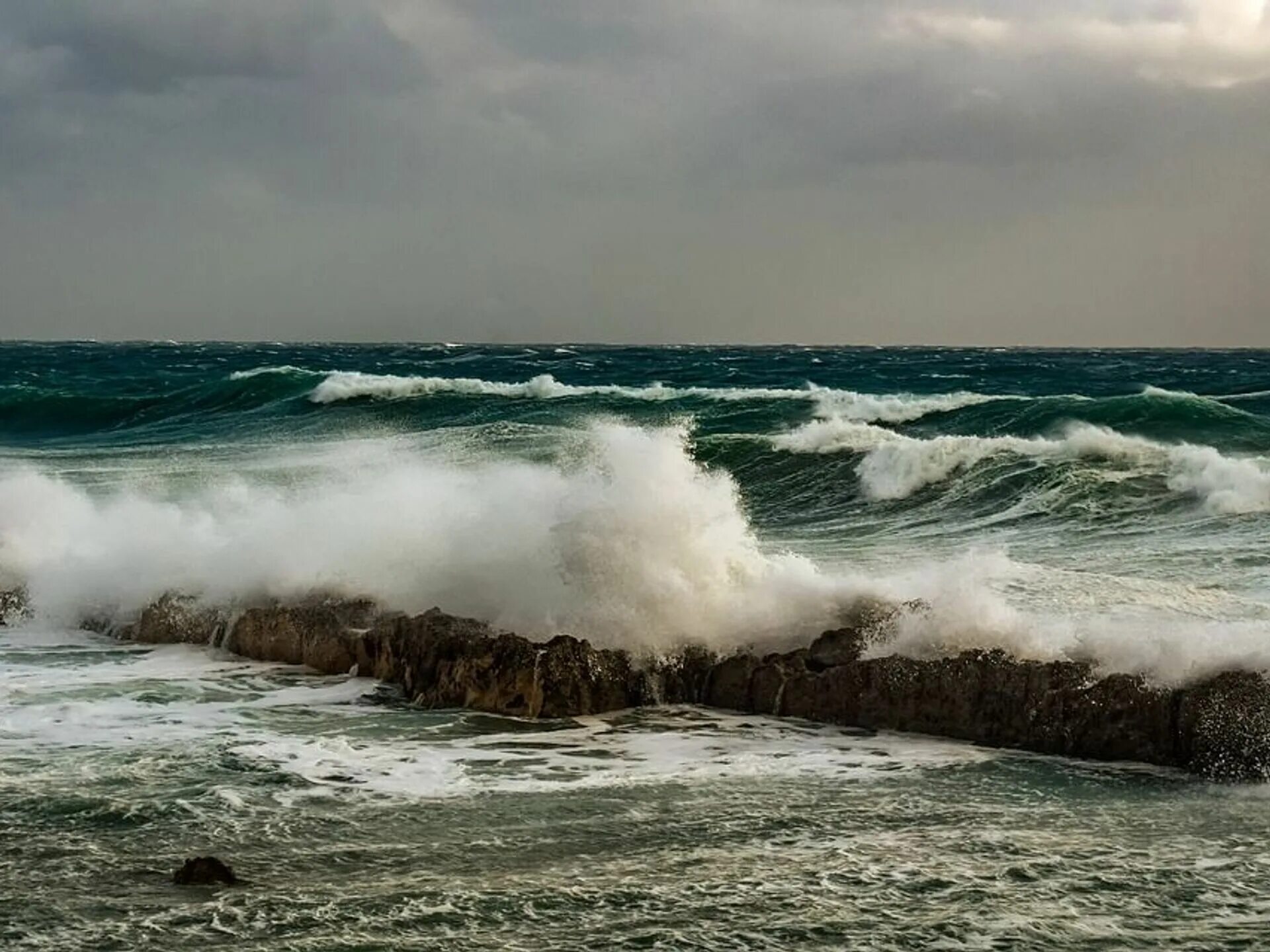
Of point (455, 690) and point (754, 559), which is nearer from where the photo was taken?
point (455, 690)

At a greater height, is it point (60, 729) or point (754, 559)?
point (754, 559)

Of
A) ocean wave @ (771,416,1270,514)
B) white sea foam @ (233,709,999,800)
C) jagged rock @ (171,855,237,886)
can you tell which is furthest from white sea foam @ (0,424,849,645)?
ocean wave @ (771,416,1270,514)

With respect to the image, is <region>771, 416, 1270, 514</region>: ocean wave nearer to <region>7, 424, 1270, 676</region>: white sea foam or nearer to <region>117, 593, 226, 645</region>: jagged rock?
<region>7, 424, 1270, 676</region>: white sea foam

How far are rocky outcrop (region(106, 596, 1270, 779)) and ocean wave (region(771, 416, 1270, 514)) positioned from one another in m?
7.94

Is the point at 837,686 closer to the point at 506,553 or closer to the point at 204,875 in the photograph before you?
the point at 506,553

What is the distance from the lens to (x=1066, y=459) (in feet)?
64.4

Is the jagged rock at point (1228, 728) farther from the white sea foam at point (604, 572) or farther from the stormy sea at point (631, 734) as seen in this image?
the white sea foam at point (604, 572)

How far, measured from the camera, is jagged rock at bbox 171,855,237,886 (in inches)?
247

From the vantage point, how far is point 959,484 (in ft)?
63.6

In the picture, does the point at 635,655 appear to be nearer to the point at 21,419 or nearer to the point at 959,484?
the point at 959,484

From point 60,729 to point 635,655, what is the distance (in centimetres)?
336

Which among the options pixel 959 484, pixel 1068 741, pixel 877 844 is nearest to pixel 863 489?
pixel 959 484

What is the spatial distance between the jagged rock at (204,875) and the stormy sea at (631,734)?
8 centimetres

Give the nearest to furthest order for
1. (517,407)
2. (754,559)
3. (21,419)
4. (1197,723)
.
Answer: (1197,723) → (754,559) → (517,407) → (21,419)
